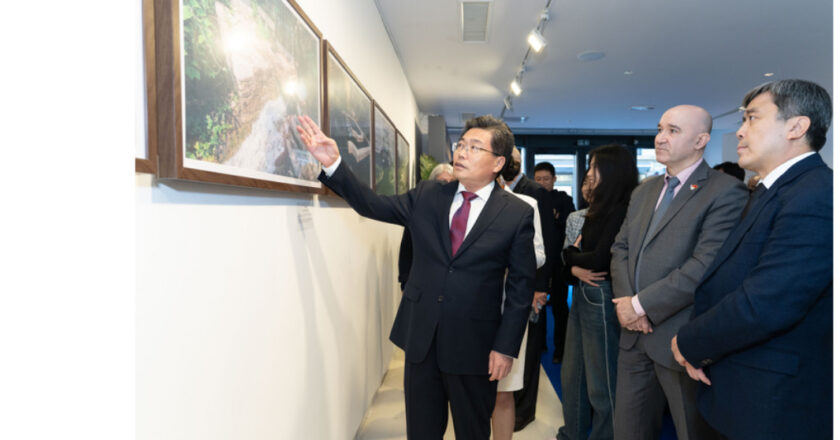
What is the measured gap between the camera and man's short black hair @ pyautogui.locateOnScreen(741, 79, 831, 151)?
4.76 ft

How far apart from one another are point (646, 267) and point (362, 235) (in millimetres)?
1693

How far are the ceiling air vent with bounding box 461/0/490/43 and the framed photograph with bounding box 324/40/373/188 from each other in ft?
4.48

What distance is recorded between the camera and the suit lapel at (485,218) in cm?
193

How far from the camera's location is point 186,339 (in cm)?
109

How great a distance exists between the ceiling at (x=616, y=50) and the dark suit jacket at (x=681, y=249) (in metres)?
2.46

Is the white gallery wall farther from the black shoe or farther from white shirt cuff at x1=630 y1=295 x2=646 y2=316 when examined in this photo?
white shirt cuff at x1=630 y1=295 x2=646 y2=316

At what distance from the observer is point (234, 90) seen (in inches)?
48.8

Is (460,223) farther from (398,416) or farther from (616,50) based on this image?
(616,50)

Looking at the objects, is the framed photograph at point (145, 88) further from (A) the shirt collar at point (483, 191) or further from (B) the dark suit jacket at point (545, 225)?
(B) the dark suit jacket at point (545, 225)

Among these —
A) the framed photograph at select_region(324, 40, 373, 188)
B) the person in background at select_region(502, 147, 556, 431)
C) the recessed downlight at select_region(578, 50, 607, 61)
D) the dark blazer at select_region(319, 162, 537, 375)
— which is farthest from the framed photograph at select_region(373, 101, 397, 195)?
the recessed downlight at select_region(578, 50, 607, 61)

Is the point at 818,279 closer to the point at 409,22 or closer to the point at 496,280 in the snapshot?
the point at 496,280

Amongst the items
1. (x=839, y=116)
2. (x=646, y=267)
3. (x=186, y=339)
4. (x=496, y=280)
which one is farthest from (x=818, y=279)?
(x=186, y=339)

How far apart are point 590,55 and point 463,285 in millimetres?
4315

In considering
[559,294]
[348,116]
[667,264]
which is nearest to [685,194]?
[667,264]
